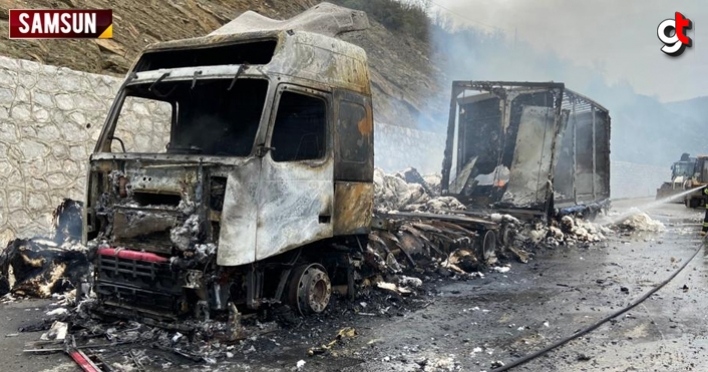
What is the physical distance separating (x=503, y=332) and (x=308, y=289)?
6.42 ft

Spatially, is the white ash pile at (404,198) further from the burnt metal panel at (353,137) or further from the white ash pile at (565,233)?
the burnt metal panel at (353,137)

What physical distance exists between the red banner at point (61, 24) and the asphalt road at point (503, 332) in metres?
→ 5.18

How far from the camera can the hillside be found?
9.51 meters

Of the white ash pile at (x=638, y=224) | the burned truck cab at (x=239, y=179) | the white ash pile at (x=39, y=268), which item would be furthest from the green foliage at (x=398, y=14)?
the burned truck cab at (x=239, y=179)

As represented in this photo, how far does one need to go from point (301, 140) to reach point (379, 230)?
78.5 inches

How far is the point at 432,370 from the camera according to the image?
4570 mm

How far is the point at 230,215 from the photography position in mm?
4680

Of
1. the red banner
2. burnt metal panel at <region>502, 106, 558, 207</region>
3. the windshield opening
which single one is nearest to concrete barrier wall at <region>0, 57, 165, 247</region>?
the windshield opening

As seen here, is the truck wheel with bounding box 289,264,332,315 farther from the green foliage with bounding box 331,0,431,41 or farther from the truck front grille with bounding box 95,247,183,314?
the green foliage with bounding box 331,0,431,41

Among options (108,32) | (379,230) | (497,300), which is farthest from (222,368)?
(108,32)

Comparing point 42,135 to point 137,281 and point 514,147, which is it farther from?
point 514,147

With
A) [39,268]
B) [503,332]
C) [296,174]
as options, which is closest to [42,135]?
[39,268]

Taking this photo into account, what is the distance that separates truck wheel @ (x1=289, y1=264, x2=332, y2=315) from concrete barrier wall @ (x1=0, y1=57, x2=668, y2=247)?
307 centimetres

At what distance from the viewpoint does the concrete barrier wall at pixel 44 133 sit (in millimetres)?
7770
